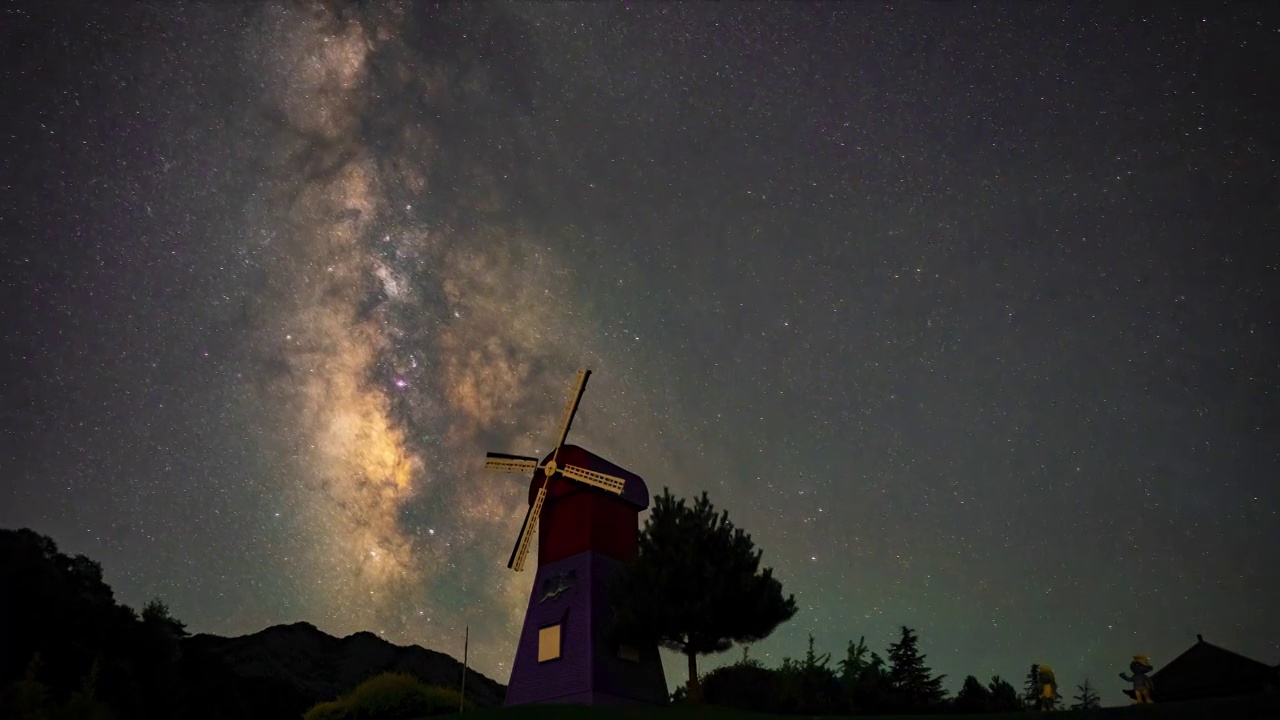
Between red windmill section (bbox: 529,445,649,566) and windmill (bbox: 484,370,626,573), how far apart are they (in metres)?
0.22

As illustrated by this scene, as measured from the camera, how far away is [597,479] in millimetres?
33562

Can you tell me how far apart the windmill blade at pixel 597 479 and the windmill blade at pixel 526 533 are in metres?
1.66

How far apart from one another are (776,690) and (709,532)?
605 centimetres

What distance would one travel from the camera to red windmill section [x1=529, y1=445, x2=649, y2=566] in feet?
106

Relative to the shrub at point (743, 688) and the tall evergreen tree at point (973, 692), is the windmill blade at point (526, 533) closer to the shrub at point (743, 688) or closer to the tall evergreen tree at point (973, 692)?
the shrub at point (743, 688)

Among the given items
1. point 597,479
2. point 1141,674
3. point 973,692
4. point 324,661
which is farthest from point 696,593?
point 324,661

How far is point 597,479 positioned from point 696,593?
6.42m

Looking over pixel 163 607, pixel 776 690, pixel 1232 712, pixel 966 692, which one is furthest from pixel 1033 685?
pixel 163 607

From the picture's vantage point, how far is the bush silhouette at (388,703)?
104 feet

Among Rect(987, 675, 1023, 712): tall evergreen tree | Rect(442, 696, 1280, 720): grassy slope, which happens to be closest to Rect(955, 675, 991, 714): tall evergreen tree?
Rect(987, 675, 1023, 712): tall evergreen tree

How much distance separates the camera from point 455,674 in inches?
3792

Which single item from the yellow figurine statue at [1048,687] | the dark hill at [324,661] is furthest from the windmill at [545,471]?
the dark hill at [324,661]

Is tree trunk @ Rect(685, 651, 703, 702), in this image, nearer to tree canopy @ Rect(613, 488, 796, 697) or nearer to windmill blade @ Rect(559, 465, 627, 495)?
tree canopy @ Rect(613, 488, 796, 697)

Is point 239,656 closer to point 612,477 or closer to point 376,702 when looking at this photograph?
point 376,702
